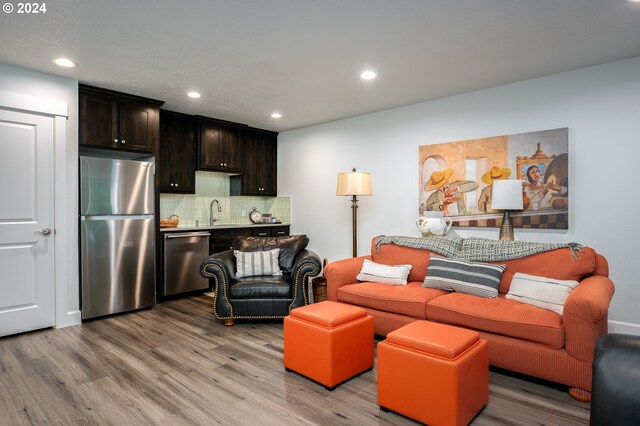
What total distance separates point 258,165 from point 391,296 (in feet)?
11.8

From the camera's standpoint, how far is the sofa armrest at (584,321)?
88.4 inches

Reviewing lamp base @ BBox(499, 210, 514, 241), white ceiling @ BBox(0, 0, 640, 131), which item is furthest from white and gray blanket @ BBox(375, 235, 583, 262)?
white ceiling @ BBox(0, 0, 640, 131)

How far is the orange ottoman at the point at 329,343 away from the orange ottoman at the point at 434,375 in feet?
1.11

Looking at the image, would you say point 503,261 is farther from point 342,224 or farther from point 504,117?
point 342,224

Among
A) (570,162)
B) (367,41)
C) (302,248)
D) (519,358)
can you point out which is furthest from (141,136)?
(570,162)

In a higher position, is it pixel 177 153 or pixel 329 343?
pixel 177 153

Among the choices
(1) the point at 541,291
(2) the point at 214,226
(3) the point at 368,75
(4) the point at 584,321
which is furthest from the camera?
(2) the point at 214,226

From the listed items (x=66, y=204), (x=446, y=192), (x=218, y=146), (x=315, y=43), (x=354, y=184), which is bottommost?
(x=66, y=204)

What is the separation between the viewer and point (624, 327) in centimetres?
328

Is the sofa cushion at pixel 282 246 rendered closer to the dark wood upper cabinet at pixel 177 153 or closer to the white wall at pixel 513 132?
the white wall at pixel 513 132

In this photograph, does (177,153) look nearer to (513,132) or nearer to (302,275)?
(302,275)

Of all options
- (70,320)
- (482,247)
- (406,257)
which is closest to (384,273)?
(406,257)

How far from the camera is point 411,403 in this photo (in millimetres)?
2049

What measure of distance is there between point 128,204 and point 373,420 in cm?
337
